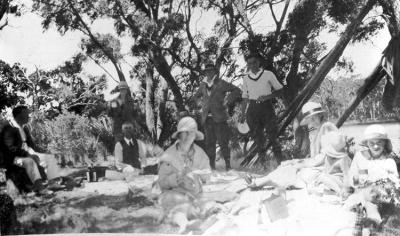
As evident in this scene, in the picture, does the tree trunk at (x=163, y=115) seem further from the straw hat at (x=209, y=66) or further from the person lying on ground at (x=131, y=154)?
the straw hat at (x=209, y=66)

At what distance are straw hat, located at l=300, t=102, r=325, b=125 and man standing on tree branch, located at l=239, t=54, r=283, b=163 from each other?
0.30 m

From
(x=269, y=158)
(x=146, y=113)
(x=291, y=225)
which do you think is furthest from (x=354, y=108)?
(x=146, y=113)

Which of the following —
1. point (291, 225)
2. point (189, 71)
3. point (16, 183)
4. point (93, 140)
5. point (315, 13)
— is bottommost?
point (291, 225)

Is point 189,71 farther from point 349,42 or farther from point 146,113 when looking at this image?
point 349,42

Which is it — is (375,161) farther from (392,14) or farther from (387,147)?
(392,14)

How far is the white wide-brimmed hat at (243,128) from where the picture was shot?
4.99 meters

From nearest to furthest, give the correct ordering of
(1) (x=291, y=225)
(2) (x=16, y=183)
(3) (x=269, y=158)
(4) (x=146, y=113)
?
1. (1) (x=291, y=225)
2. (3) (x=269, y=158)
3. (4) (x=146, y=113)
4. (2) (x=16, y=183)

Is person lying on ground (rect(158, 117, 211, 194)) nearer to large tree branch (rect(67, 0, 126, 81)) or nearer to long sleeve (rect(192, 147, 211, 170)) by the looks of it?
long sleeve (rect(192, 147, 211, 170))

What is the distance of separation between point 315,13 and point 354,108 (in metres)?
0.96

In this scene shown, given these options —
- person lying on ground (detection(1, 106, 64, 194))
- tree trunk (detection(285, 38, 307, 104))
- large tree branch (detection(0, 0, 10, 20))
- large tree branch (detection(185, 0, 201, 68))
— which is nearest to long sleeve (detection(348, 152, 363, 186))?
tree trunk (detection(285, 38, 307, 104))

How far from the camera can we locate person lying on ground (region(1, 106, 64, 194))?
5691 mm

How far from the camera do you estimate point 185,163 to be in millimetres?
4996

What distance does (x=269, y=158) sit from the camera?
4.93m

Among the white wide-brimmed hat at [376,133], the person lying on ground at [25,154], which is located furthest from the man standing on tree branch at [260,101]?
the person lying on ground at [25,154]
